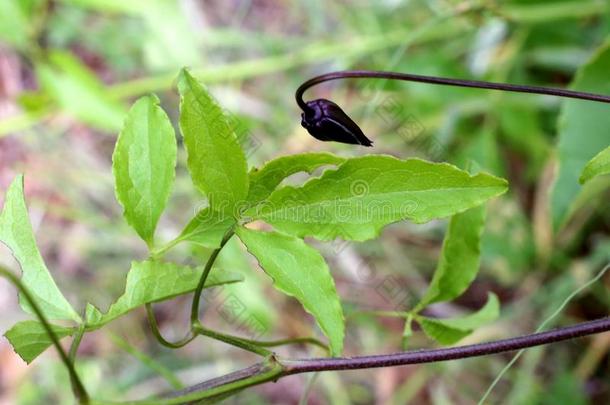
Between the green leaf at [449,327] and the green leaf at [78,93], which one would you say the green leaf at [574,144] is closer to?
the green leaf at [449,327]

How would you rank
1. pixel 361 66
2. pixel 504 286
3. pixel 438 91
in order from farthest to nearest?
pixel 361 66
pixel 504 286
pixel 438 91

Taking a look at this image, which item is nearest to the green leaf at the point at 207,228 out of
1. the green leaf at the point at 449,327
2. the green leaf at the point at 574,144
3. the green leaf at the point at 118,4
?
the green leaf at the point at 449,327

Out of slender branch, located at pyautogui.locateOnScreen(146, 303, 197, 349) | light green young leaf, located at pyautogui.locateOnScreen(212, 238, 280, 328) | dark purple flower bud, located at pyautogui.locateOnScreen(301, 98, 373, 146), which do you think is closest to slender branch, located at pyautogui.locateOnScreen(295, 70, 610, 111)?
dark purple flower bud, located at pyautogui.locateOnScreen(301, 98, 373, 146)

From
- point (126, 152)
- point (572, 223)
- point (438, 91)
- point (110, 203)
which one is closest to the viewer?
point (126, 152)

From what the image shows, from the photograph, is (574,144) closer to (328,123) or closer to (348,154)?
(348,154)

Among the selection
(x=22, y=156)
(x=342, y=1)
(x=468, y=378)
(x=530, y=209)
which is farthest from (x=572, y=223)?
(x=22, y=156)

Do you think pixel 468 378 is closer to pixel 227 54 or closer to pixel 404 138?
pixel 404 138

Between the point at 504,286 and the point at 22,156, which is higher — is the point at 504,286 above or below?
below
